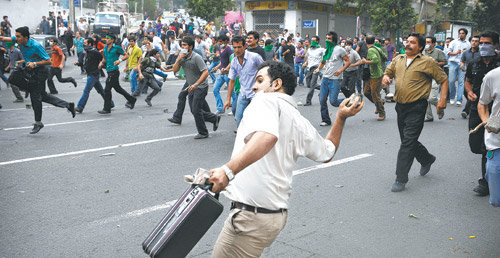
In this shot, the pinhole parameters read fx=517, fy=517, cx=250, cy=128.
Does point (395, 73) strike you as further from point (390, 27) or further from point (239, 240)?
point (390, 27)

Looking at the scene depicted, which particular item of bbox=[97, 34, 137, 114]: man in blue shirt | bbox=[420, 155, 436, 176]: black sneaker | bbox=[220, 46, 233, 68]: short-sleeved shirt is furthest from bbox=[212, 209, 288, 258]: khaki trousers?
bbox=[97, 34, 137, 114]: man in blue shirt

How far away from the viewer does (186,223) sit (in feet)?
7.54

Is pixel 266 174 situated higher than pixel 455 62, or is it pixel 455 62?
pixel 455 62

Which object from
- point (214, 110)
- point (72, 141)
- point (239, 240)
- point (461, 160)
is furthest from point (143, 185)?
point (214, 110)

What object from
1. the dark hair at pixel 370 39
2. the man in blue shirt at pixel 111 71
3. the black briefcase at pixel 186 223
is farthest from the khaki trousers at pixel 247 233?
the dark hair at pixel 370 39

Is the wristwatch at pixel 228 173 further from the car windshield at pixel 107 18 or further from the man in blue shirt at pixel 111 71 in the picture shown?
the car windshield at pixel 107 18

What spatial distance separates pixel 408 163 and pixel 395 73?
4.00ft

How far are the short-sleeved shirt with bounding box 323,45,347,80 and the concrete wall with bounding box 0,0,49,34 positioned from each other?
2933 centimetres

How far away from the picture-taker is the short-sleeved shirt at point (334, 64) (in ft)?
34.8

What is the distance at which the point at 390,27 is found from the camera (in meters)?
34.6

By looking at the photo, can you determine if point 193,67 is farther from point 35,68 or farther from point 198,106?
point 35,68

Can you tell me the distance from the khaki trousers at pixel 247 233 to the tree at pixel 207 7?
3282 cm

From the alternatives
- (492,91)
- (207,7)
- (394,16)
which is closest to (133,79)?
(492,91)

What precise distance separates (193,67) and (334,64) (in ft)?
10.4
